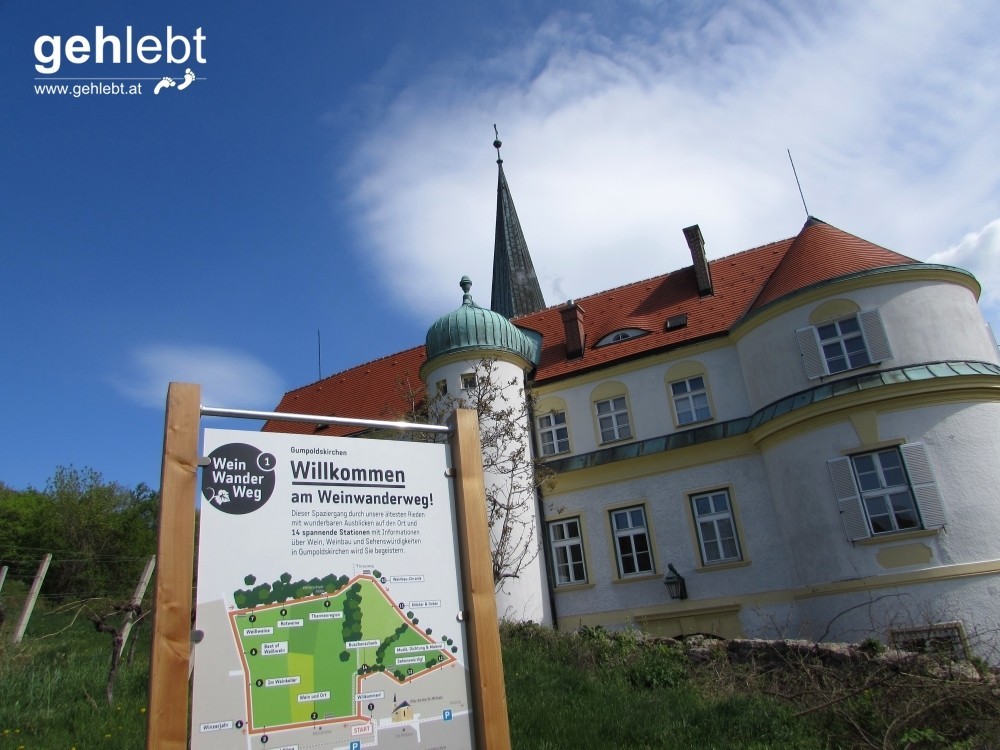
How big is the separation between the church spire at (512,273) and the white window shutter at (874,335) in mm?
19713

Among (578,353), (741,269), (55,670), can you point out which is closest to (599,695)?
(55,670)

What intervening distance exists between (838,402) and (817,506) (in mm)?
2226

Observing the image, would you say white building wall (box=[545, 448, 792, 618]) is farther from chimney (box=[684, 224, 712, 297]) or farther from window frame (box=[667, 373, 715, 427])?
chimney (box=[684, 224, 712, 297])

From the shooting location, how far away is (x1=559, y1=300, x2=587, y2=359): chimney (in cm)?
2183

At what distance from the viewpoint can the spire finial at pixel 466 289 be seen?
2155cm

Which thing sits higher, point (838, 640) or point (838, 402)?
point (838, 402)

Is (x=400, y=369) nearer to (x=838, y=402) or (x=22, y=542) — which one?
(x=838, y=402)

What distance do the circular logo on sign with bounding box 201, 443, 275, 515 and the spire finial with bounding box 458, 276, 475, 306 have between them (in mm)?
17515

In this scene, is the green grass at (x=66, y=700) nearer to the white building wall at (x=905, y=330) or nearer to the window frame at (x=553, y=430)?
the window frame at (x=553, y=430)

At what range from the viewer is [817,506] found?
1588 cm

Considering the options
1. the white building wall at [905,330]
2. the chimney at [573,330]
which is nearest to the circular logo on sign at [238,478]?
the white building wall at [905,330]

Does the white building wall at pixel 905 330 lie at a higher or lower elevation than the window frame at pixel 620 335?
lower

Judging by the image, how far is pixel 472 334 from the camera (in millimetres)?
20344

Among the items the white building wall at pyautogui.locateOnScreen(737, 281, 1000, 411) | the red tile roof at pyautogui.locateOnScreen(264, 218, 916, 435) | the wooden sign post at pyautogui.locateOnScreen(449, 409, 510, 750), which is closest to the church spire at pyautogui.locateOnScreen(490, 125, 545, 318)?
the red tile roof at pyautogui.locateOnScreen(264, 218, 916, 435)
